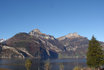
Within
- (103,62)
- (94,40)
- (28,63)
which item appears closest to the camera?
(103,62)

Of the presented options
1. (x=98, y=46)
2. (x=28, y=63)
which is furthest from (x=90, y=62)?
(x=28, y=63)

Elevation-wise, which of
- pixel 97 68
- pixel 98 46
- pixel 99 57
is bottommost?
pixel 97 68

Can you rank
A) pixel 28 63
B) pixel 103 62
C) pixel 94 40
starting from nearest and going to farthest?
pixel 103 62, pixel 94 40, pixel 28 63

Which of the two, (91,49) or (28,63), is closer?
(91,49)

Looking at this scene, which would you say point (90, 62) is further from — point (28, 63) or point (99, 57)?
point (28, 63)

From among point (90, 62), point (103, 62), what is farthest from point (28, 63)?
point (103, 62)

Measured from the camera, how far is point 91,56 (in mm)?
72438

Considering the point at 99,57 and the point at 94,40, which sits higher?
the point at 94,40

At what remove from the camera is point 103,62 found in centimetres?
7044

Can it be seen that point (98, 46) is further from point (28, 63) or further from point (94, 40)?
point (28, 63)

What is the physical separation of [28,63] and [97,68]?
36.8m

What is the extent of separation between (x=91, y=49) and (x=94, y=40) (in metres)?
5.14

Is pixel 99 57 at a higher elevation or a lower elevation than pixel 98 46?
lower

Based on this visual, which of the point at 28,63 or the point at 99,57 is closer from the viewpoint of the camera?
the point at 99,57
